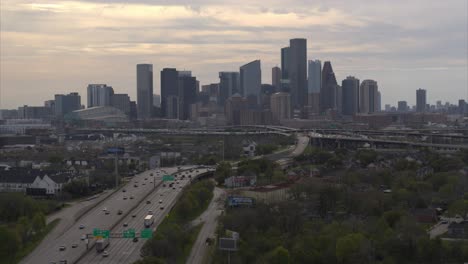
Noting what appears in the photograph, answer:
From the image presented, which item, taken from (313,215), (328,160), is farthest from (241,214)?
(328,160)

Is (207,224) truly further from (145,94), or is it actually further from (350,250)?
(145,94)

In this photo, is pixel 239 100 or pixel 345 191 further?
pixel 239 100

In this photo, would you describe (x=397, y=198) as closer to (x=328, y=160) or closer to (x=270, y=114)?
(x=328, y=160)

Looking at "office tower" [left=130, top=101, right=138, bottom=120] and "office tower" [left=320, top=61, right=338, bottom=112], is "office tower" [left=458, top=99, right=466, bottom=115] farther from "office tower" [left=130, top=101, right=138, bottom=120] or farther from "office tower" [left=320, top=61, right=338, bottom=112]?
"office tower" [left=130, top=101, right=138, bottom=120]

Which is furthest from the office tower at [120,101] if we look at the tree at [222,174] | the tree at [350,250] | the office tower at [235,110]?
the tree at [350,250]

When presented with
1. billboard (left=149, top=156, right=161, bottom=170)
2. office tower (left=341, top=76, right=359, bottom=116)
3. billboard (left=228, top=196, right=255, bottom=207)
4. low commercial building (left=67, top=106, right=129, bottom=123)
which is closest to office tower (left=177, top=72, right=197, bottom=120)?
low commercial building (left=67, top=106, right=129, bottom=123)

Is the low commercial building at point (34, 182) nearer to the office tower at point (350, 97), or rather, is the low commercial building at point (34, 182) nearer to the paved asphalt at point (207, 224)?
the paved asphalt at point (207, 224)
